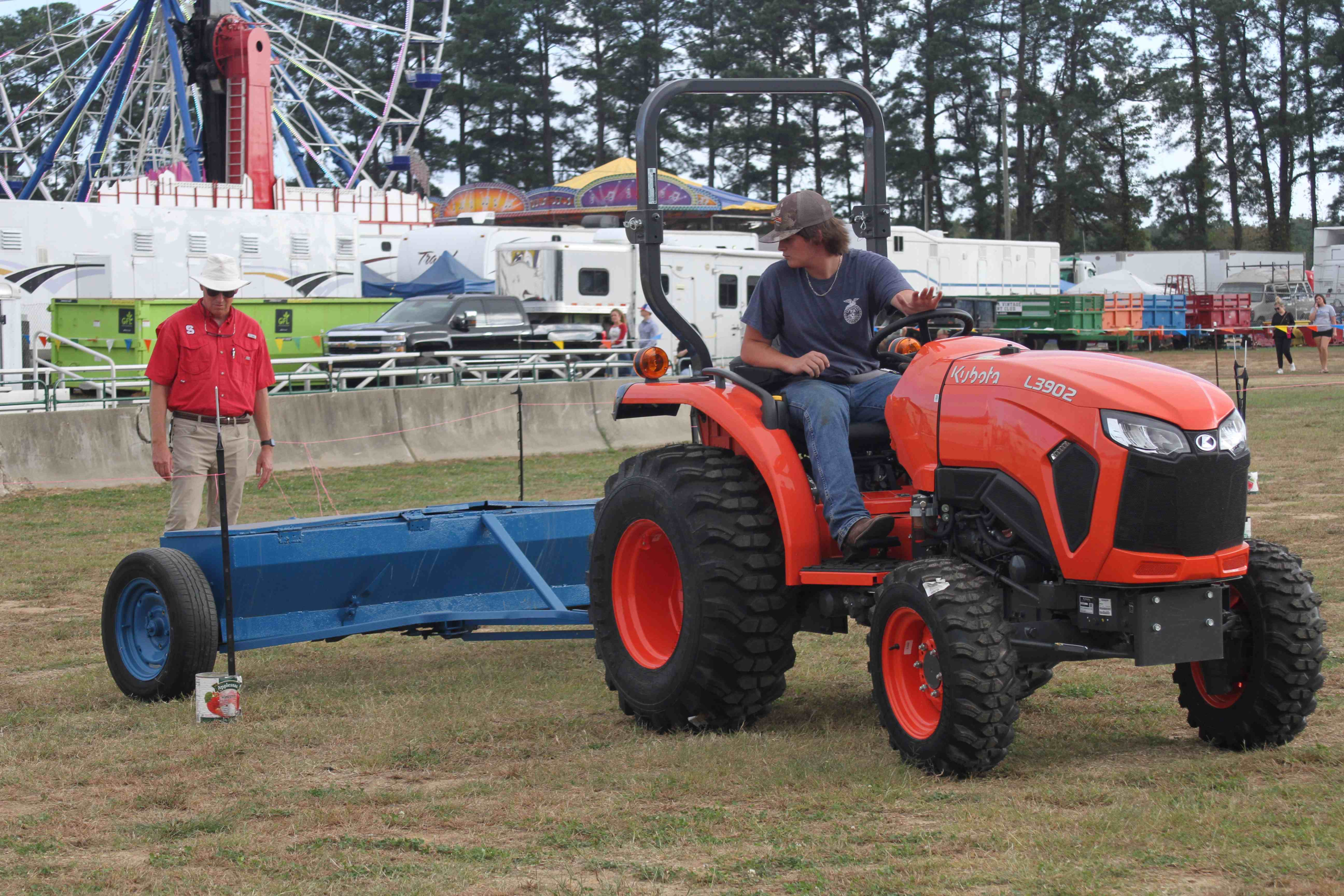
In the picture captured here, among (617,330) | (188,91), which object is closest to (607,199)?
(188,91)

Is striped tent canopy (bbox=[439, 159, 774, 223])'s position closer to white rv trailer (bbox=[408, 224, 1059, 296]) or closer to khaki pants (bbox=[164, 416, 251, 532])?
white rv trailer (bbox=[408, 224, 1059, 296])

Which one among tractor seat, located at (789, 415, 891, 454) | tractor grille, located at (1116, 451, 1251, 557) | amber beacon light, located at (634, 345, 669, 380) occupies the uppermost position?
amber beacon light, located at (634, 345, 669, 380)

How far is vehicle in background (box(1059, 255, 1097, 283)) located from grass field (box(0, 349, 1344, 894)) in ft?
153

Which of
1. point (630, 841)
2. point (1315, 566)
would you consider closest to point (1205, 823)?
point (630, 841)

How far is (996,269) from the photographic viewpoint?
43094mm

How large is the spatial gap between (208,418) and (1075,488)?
4930 mm

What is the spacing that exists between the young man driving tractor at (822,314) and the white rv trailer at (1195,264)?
165ft

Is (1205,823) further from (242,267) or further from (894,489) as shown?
(242,267)

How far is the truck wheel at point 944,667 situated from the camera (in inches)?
184

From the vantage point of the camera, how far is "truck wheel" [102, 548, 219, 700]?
6.48 metres

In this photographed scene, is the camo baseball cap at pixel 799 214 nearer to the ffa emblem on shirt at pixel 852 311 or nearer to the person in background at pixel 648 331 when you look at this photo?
the ffa emblem on shirt at pixel 852 311

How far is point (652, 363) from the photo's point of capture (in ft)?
19.8

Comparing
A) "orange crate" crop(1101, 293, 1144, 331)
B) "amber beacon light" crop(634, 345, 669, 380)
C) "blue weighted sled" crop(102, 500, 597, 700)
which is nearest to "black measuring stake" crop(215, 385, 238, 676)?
"blue weighted sled" crop(102, 500, 597, 700)

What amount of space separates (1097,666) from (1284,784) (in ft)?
7.10
